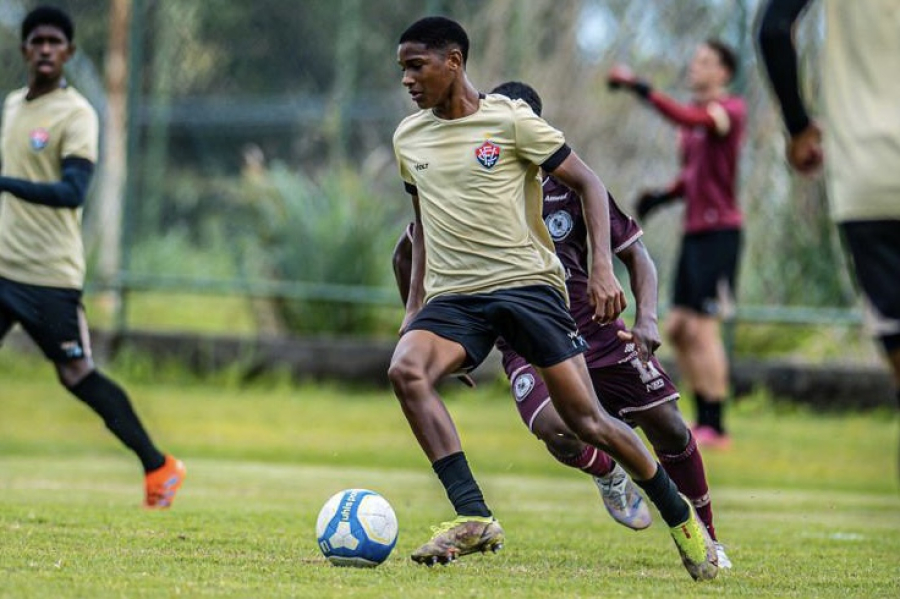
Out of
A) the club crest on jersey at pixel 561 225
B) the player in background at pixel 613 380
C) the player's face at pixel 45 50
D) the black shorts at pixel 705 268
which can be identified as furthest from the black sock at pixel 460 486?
the black shorts at pixel 705 268

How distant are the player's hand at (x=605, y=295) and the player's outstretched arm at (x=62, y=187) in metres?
3.25

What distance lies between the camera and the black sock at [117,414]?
8742mm

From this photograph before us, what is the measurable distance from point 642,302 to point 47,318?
3.38m

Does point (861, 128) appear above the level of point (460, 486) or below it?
above

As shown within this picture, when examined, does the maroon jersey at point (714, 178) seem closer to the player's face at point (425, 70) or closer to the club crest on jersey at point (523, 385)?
the club crest on jersey at point (523, 385)

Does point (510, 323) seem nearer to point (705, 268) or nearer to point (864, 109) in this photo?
point (864, 109)

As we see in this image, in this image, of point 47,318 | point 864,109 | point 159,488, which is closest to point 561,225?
point 864,109

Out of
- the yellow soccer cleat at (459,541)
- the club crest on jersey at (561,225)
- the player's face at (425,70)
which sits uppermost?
the player's face at (425,70)

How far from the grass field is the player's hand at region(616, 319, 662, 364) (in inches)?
35.3

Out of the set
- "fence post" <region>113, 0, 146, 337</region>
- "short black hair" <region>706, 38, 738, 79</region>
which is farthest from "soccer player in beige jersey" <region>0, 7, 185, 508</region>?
"fence post" <region>113, 0, 146, 337</region>

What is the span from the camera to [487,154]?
657cm

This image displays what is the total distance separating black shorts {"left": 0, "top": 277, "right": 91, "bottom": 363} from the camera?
866cm

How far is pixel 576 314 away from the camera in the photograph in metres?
7.36

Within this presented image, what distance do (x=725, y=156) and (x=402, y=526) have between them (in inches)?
242
